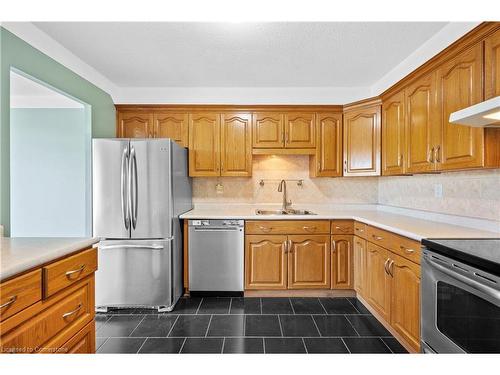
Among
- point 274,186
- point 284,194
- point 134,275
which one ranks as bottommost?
point 134,275

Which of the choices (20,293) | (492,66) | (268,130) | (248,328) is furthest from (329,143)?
(20,293)

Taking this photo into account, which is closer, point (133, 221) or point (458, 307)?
point (458, 307)

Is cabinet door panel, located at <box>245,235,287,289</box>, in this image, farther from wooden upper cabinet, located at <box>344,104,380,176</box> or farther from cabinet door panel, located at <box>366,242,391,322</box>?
wooden upper cabinet, located at <box>344,104,380,176</box>

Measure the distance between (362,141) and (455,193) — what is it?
1.15 metres

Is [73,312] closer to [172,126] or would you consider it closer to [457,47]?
[172,126]

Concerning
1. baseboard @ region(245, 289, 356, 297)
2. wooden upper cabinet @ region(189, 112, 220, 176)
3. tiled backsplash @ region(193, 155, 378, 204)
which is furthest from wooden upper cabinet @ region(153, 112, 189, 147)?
baseboard @ region(245, 289, 356, 297)

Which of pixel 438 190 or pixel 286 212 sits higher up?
pixel 438 190

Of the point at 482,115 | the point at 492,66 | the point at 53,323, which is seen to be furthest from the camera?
the point at 492,66

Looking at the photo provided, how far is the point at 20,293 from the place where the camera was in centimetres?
104

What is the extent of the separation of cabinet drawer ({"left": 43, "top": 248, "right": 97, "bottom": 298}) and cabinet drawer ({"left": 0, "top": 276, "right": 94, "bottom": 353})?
45 mm

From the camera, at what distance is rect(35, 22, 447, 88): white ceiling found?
216 cm

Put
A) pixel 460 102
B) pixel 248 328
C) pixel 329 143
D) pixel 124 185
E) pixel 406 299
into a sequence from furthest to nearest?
1. pixel 329 143
2. pixel 124 185
3. pixel 248 328
4. pixel 406 299
5. pixel 460 102
